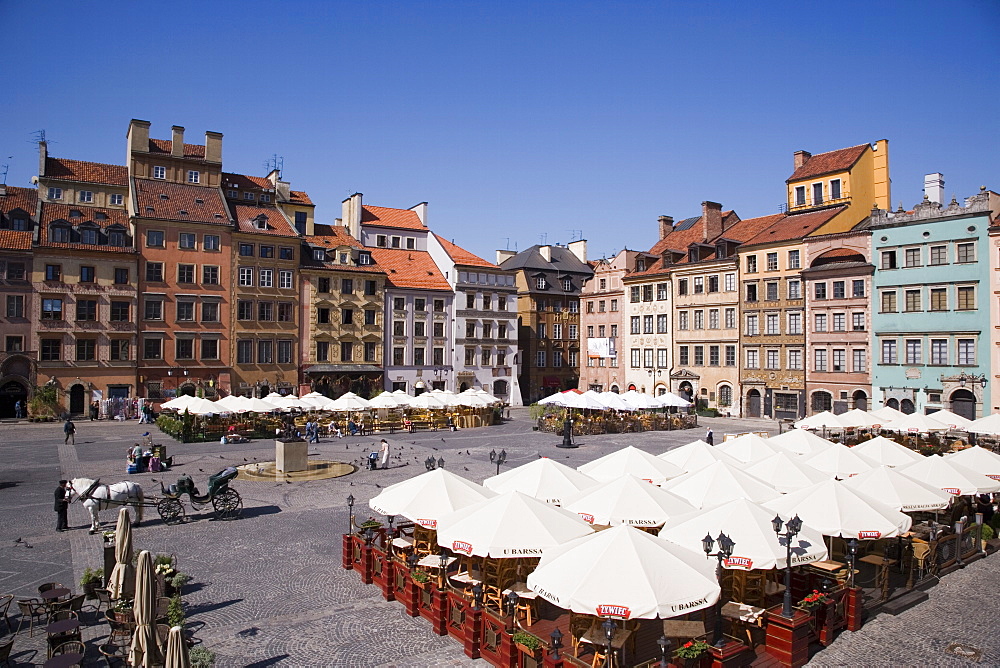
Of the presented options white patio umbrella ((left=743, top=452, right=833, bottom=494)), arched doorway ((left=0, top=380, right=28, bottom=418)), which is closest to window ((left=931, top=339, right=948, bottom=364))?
white patio umbrella ((left=743, top=452, right=833, bottom=494))

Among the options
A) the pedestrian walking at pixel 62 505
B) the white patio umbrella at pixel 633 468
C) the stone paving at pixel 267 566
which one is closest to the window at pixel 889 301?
the stone paving at pixel 267 566

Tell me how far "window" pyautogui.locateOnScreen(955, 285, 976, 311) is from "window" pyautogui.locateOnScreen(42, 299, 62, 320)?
56.8m

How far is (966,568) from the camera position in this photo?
17.1m

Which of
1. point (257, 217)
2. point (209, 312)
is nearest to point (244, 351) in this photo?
point (209, 312)

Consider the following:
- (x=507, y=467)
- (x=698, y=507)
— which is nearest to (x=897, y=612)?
(x=698, y=507)

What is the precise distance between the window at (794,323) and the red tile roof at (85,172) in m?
52.4

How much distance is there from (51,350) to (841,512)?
1939 inches

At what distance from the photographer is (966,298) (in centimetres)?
4366

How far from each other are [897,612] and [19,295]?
5130 centimetres

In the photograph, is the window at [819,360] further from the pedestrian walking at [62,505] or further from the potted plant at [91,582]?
the potted plant at [91,582]

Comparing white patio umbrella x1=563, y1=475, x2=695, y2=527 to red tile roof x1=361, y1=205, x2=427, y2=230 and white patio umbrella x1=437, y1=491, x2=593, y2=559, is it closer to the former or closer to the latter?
white patio umbrella x1=437, y1=491, x2=593, y2=559

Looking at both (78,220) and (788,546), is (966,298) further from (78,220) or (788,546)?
(78,220)

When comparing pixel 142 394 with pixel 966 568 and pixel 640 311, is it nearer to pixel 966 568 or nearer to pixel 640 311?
pixel 640 311

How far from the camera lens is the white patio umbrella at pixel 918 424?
31.0 m
